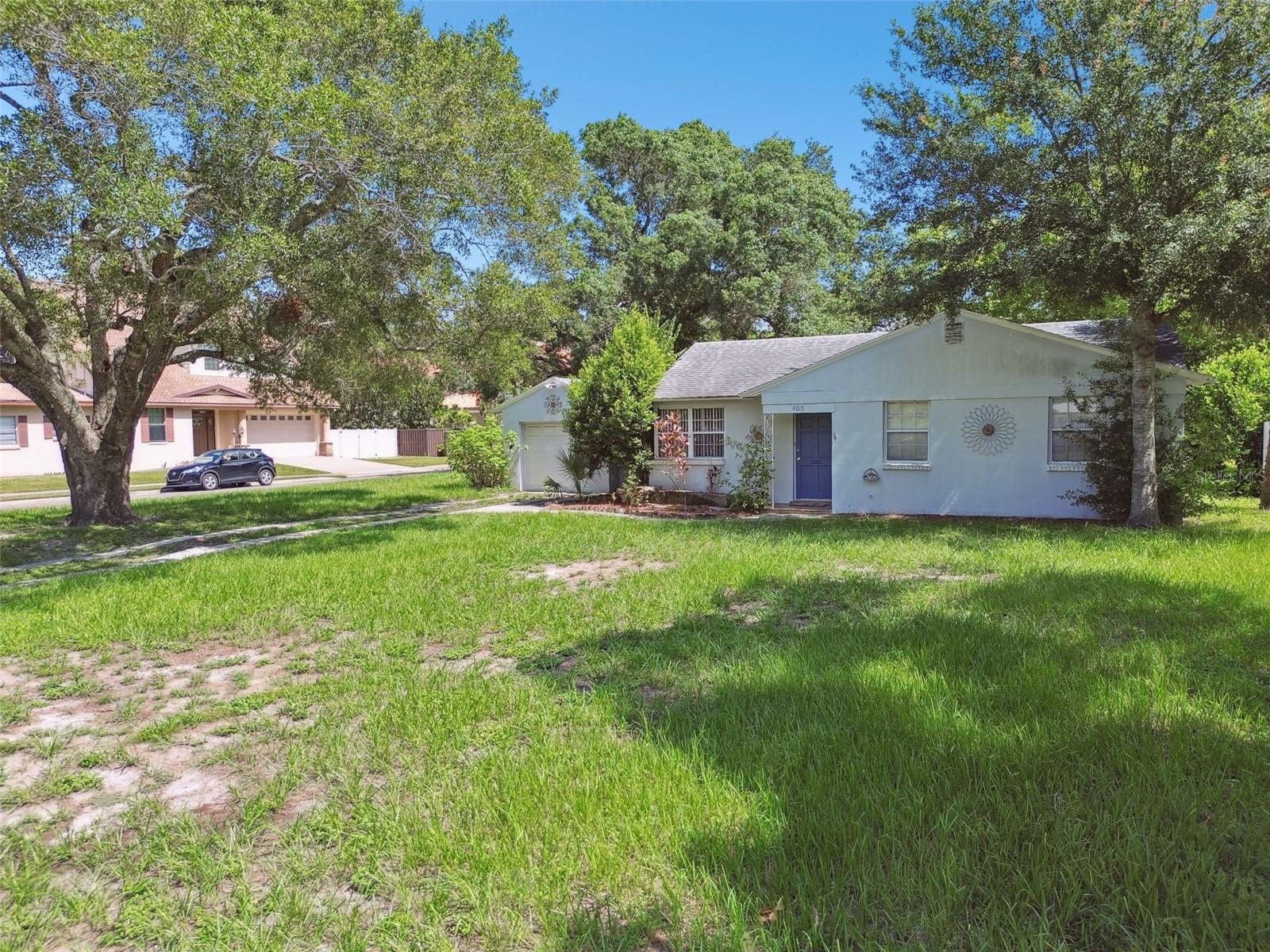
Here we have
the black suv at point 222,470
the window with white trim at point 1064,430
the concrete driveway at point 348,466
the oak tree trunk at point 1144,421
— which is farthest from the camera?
the concrete driveway at point 348,466

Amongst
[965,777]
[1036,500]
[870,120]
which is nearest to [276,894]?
[965,777]

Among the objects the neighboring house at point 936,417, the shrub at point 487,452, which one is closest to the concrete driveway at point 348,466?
the shrub at point 487,452

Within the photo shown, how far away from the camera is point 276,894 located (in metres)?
2.88

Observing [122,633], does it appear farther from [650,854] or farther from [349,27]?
[349,27]

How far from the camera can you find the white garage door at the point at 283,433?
35391 millimetres

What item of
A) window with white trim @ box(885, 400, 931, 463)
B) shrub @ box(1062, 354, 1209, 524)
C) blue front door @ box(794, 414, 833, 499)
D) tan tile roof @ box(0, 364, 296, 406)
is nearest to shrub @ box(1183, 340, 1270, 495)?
shrub @ box(1062, 354, 1209, 524)

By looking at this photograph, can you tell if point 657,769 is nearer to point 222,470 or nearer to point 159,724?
point 159,724

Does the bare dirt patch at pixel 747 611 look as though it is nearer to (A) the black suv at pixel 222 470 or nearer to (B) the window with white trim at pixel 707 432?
(B) the window with white trim at pixel 707 432

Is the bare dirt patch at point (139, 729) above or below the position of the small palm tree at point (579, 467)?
below

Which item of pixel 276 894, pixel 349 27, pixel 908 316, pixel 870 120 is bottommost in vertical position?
pixel 276 894

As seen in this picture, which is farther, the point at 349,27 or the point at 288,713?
the point at 349,27

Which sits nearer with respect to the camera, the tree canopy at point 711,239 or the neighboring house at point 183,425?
the neighboring house at point 183,425

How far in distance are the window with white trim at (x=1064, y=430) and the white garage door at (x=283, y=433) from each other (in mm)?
33589

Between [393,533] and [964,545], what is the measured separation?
900 centimetres
